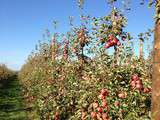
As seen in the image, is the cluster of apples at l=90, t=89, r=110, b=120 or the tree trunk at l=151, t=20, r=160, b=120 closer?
the tree trunk at l=151, t=20, r=160, b=120

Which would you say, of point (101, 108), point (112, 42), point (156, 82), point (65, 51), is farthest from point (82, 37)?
point (156, 82)

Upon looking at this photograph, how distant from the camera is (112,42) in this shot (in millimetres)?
6242

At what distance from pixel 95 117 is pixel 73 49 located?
3851mm

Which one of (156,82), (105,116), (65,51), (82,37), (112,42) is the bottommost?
(105,116)

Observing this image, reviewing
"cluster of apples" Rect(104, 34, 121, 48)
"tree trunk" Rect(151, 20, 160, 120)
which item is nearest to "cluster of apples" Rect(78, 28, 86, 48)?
"cluster of apples" Rect(104, 34, 121, 48)

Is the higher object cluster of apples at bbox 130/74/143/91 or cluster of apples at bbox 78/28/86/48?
cluster of apples at bbox 78/28/86/48

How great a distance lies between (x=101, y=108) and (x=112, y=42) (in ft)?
4.16

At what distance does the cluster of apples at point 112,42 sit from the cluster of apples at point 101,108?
0.98m

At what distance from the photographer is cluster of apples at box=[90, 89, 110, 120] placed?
5.73 metres

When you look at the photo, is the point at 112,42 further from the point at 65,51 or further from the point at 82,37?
the point at 65,51

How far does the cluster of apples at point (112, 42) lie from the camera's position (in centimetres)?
622

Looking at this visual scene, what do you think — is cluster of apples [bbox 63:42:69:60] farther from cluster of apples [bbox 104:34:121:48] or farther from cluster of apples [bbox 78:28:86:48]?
cluster of apples [bbox 104:34:121:48]

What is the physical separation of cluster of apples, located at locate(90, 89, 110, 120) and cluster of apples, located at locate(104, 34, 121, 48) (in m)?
0.98

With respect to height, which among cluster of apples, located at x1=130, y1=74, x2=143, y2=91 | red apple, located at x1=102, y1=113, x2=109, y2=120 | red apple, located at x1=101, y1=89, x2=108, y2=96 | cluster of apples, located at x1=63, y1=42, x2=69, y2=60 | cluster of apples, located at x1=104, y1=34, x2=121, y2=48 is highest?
cluster of apples, located at x1=63, y1=42, x2=69, y2=60
